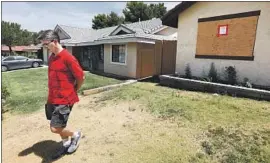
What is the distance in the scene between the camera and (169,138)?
14.8ft

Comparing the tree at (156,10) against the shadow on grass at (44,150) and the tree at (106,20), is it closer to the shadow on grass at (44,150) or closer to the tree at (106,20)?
the tree at (106,20)

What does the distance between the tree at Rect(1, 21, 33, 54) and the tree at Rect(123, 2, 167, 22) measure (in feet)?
82.3

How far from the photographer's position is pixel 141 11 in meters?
40.2

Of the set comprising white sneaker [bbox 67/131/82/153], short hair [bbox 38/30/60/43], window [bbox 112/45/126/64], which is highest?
short hair [bbox 38/30/60/43]

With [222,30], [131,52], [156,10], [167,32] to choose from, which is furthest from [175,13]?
[156,10]

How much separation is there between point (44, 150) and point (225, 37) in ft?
26.0

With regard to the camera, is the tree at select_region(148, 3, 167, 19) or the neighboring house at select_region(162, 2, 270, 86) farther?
the tree at select_region(148, 3, 167, 19)

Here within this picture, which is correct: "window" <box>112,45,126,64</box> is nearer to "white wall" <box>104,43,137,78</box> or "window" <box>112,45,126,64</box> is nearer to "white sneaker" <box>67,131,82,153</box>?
"white wall" <box>104,43,137,78</box>

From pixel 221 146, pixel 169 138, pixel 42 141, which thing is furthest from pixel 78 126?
pixel 221 146

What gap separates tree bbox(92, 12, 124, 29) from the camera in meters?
42.4

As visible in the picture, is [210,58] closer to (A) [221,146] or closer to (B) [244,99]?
(B) [244,99]

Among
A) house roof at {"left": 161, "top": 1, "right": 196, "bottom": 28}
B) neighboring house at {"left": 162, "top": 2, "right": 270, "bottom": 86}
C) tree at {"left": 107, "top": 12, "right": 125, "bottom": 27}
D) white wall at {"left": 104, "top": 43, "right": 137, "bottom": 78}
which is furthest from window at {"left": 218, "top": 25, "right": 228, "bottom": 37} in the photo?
tree at {"left": 107, "top": 12, "right": 125, "bottom": 27}

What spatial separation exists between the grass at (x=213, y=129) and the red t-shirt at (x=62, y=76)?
1672mm

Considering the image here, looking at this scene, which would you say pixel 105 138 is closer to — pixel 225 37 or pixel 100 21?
pixel 225 37
